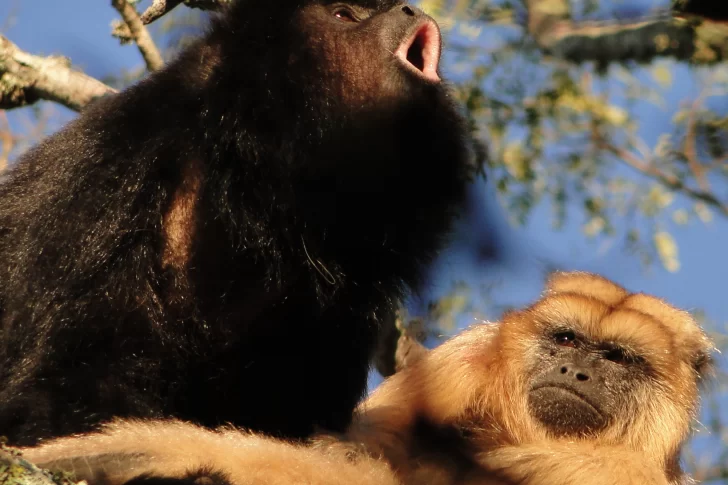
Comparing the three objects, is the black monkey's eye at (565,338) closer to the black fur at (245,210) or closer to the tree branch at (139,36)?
the black fur at (245,210)

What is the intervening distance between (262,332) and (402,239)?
2.55 ft

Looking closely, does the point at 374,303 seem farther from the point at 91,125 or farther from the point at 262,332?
the point at 91,125

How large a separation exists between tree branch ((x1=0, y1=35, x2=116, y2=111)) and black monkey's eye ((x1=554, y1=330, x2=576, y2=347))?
10.7ft

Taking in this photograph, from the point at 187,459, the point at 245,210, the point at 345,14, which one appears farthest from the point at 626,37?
the point at 187,459

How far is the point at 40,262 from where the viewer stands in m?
4.09

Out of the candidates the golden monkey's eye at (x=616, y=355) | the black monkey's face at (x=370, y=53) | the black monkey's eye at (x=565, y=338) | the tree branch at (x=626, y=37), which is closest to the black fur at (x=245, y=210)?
the black monkey's face at (x=370, y=53)

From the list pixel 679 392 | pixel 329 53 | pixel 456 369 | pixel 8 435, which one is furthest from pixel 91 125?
pixel 679 392

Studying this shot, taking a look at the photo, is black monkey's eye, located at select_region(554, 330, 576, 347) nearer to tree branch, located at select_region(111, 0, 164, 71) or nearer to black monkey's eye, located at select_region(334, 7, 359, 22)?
black monkey's eye, located at select_region(334, 7, 359, 22)

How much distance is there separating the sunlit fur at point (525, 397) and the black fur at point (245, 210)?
0.66 metres

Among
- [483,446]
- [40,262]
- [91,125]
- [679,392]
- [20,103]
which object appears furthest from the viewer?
[20,103]

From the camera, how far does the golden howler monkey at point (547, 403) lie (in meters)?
4.63

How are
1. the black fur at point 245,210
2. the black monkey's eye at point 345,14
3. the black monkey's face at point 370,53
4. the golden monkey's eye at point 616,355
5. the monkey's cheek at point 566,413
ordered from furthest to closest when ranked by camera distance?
the golden monkey's eye at point 616,355 → the monkey's cheek at point 566,413 → the black monkey's eye at point 345,14 → the black monkey's face at point 370,53 → the black fur at point 245,210

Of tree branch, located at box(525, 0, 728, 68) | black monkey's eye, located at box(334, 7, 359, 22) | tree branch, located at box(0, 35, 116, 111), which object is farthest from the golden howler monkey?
tree branch, located at box(0, 35, 116, 111)

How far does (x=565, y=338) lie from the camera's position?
17.3 feet
